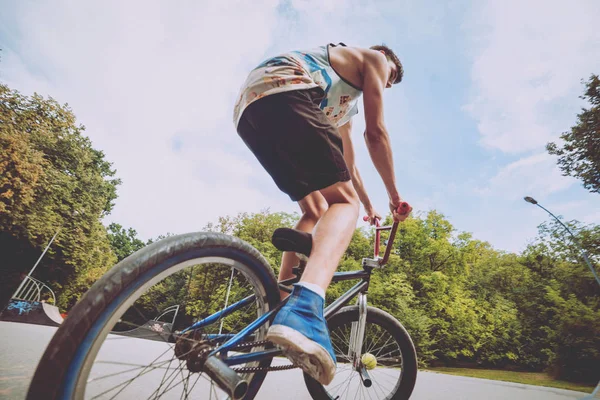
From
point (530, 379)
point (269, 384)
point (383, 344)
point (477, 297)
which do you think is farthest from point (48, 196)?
point (477, 297)

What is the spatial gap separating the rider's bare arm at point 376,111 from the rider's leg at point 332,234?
12.4 inches

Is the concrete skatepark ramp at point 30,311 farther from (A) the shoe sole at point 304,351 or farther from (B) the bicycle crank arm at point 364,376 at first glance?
(A) the shoe sole at point 304,351

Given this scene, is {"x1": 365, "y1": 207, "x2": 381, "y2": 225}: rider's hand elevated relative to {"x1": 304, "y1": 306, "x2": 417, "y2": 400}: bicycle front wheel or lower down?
elevated

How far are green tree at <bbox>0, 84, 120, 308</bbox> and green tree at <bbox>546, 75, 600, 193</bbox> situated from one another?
29.9 m

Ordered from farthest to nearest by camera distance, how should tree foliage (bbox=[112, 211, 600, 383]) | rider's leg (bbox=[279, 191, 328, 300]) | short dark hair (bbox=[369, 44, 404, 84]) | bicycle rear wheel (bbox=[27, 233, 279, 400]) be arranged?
tree foliage (bbox=[112, 211, 600, 383]), short dark hair (bbox=[369, 44, 404, 84]), rider's leg (bbox=[279, 191, 328, 300]), bicycle rear wheel (bbox=[27, 233, 279, 400])

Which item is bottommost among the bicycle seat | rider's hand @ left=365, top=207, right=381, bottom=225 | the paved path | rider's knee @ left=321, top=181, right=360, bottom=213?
the paved path

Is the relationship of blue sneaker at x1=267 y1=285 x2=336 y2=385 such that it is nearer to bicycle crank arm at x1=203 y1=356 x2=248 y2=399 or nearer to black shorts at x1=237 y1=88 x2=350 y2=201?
bicycle crank arm at x1=203 y1=356 x2=248 y2=399

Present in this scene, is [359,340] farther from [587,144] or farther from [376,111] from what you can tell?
[587,144]

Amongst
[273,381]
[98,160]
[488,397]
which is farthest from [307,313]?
[98,160]

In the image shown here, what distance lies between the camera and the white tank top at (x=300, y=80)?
4.16 ft

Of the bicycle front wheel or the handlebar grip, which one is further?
the bicycle front wheel

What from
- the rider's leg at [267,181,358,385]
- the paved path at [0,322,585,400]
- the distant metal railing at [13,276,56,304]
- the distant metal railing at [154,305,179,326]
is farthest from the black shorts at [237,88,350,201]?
the distant metal railing at [13,276,56,304]

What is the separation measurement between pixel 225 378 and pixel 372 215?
5.69 ft

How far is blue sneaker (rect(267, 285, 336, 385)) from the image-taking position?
88cm
